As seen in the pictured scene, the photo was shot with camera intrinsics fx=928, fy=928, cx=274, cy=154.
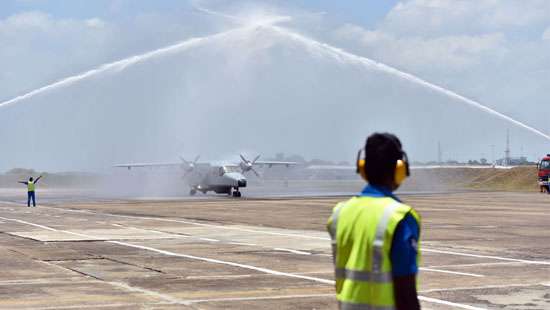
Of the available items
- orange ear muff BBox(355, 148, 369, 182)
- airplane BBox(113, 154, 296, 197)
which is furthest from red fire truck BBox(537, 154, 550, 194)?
orange ear muff BBox(355, 148, 369, 182)

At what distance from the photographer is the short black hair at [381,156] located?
507 centimetres

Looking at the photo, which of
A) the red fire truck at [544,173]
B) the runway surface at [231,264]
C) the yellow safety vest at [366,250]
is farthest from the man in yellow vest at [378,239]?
the red fire truck at [544,173]

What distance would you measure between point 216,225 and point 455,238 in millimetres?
9538

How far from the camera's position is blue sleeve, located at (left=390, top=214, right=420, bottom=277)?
15.7 feet

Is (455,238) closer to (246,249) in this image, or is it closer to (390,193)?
(246,249)

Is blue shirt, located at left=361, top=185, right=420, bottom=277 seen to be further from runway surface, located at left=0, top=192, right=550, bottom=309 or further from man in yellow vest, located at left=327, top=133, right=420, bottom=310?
runway surface, located at left=0, top=192, right=550, bottom=309

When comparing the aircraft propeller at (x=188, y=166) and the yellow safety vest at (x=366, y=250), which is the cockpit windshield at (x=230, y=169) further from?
the yellow safety vest at (x=366, y=250)

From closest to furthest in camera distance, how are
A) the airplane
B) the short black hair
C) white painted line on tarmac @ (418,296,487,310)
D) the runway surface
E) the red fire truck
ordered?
the short black hair, white painted line on tarmac @ (418,296,487,310), the runway surface, the airplane, the red fire truck

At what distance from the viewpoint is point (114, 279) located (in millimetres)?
16406

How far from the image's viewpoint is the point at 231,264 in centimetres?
1878

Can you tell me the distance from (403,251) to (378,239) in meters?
0.15

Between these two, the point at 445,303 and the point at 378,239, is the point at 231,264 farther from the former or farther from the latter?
the point at 378,239

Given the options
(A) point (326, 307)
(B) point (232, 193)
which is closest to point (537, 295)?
(A) point (326, 307)

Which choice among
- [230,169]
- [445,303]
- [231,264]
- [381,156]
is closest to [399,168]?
[381,156]
